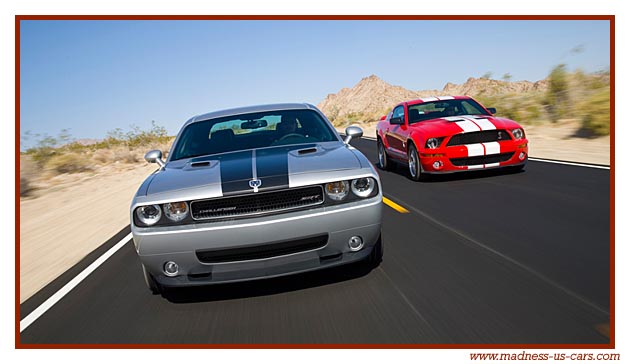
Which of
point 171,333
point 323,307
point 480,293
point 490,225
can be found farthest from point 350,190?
point 490,225

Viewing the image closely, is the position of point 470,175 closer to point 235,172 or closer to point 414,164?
point 414,164

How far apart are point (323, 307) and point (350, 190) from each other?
0.90 metres

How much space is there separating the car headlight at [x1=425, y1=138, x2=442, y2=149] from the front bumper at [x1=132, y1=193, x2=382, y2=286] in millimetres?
5835

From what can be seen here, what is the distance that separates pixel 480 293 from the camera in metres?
4.34

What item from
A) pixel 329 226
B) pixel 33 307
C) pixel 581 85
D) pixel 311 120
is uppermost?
pixel 581 85

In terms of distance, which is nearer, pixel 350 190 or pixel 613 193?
pixel 350 190

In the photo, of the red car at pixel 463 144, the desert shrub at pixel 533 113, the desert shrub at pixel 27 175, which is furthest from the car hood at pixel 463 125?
the desert shrub at pixel 533 113

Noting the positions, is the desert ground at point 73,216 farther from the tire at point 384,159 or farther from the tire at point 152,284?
the tire at point 384,159

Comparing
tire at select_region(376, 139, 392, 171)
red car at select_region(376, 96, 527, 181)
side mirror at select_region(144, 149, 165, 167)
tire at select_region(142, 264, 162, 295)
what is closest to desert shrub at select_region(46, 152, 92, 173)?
tire at select_region(376, 139, 392, 171)

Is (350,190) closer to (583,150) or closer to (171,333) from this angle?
(171,333)

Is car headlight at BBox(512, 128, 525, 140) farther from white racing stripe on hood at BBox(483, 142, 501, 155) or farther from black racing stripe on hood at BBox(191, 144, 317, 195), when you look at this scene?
black racing stripe on hood at BBox(191, 144, 317, 195)

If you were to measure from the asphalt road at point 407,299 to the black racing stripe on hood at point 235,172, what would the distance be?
908 millimetres

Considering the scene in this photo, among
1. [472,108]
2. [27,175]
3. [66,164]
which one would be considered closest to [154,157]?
[472,108]

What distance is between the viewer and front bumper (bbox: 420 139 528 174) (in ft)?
32.5
